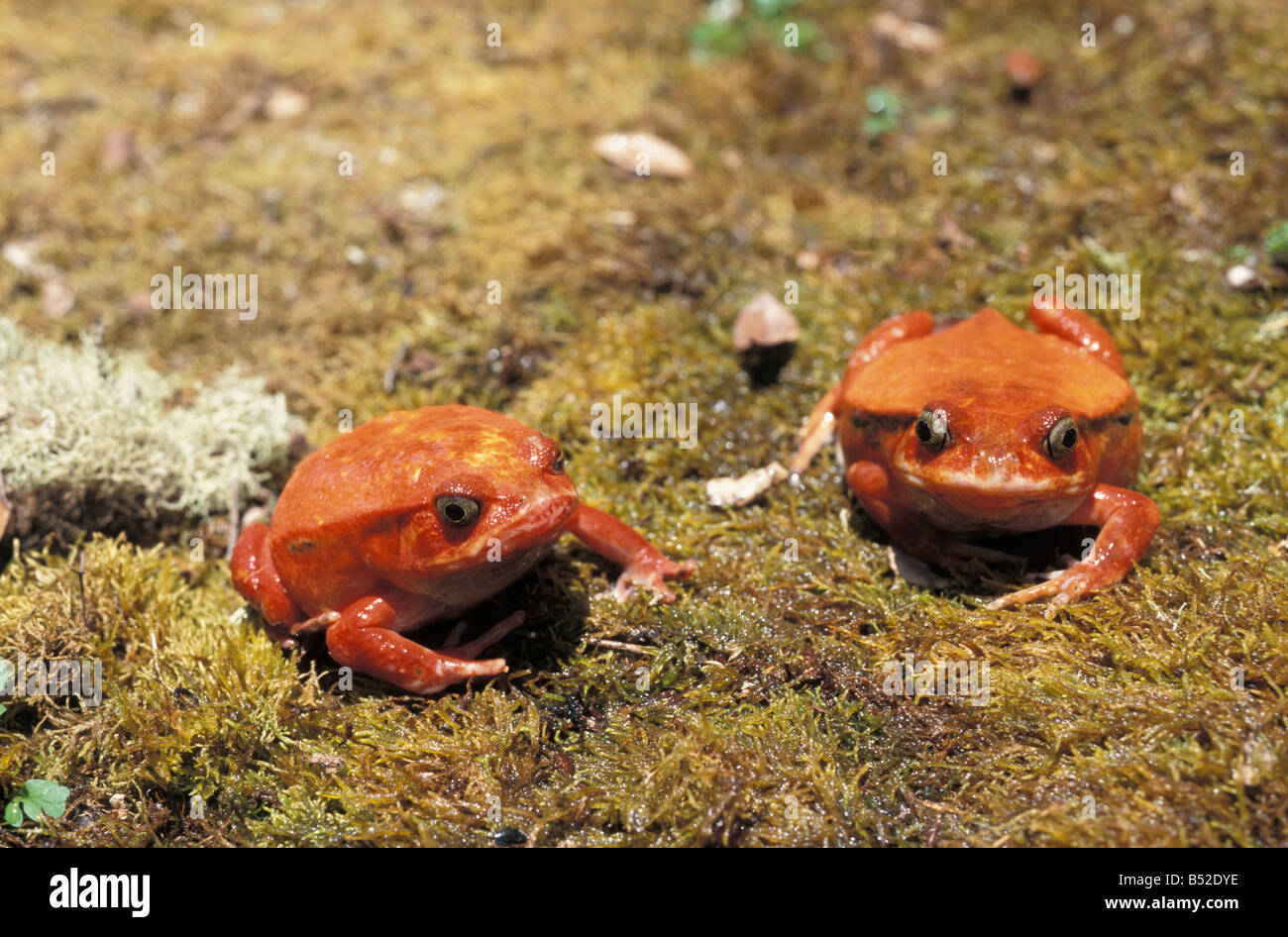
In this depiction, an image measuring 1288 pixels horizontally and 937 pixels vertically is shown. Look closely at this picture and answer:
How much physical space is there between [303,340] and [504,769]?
12.0 ft

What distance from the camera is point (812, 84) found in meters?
7.60

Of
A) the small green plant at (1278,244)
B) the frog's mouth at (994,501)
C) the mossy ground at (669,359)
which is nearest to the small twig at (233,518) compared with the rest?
the mossy ground at (669,359)

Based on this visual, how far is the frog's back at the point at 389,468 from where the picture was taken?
4160 mm

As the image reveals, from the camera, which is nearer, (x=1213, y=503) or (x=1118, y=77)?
(x=1213, y=503)

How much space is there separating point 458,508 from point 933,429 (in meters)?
2.18

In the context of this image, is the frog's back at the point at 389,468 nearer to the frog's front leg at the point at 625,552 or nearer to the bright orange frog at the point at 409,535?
the bright orange frog at the point at 409,535

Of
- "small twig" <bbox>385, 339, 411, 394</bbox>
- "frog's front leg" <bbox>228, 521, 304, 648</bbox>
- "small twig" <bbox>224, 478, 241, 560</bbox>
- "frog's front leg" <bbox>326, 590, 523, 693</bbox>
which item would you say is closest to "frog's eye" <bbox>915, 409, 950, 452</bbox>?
"frog's front leg" <bbox>326, 590, 523, 693</bbox>

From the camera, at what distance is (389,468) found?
427 cm

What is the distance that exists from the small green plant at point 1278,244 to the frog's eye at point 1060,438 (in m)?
2.88

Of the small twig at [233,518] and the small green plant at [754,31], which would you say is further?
the small green plant at [754,31]

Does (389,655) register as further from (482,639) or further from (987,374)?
(987,374)

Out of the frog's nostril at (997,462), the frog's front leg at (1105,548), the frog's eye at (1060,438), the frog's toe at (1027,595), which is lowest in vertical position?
the frog's toe at (1027,595)
